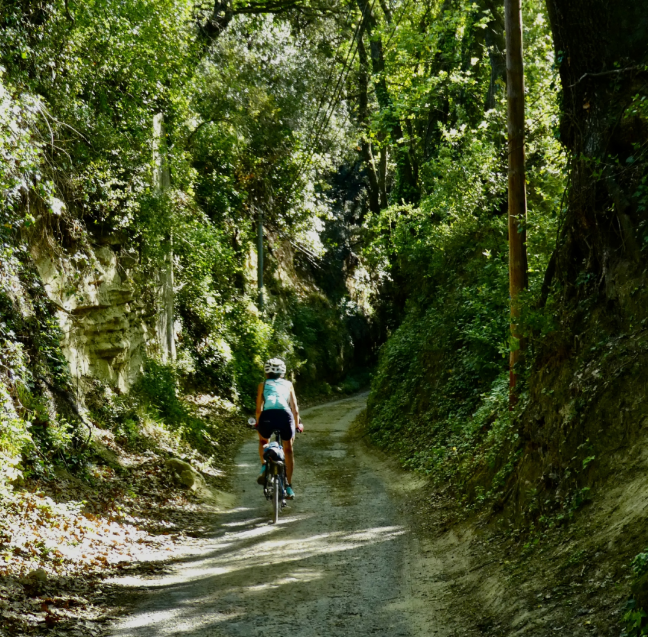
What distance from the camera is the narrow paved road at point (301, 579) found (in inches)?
215

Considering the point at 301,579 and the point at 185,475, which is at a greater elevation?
the point at 185,475

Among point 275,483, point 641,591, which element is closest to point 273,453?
point 275,483

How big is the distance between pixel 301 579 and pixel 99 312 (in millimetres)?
7510

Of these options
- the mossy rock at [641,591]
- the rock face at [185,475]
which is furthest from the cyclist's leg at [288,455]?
the mossy rock at [641,591]

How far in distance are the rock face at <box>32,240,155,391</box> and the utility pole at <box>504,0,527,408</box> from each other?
6977 millimetres

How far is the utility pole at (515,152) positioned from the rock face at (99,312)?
698 cm

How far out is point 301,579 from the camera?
6613mm

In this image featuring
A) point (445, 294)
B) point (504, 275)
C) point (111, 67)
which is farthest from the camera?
point (445, 294)

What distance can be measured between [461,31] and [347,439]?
543 inches

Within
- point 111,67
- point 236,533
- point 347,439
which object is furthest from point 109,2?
point 347,439

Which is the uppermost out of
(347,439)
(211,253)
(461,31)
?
(461,31)

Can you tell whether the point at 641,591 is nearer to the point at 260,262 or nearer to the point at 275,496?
the point at 275,496

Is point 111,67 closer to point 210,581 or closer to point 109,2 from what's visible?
point 109,2

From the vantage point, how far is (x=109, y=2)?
38.0ft
